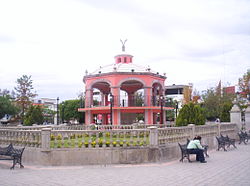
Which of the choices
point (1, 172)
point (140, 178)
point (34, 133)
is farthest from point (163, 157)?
point (1, 172)

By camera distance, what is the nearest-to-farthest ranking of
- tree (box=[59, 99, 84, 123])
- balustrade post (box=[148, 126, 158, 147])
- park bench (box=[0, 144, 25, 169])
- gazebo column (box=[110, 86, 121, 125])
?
park bench (box=[0, 144, 25, 169]), balustrade post (box=[148, 126, 158, 147]), gazebo column (box=[110, 86, 121, 125]), tree (box=[59, 99, 84, 123])

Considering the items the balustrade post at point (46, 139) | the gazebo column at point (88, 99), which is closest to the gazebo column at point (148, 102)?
the gazebo column at point (88, 99)

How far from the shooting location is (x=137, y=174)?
9742mm

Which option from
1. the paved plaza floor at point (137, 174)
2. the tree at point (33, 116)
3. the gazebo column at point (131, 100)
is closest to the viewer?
the paved plaza floor at point (137, 174)

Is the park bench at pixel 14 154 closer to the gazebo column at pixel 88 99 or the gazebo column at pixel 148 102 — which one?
the gazebo column at pixel 88 99

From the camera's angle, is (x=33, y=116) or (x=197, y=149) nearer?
(x=197, y=149)

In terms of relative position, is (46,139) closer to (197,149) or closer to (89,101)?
(197,149)

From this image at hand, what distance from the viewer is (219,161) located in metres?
12.5

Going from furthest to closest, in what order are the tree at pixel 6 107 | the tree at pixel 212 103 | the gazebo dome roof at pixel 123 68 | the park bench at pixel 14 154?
the tree at pixel 6 107
the tree at pixel 212 103
the gazebo dome roof at pixel 123 68
the park bench at pixel 14 154

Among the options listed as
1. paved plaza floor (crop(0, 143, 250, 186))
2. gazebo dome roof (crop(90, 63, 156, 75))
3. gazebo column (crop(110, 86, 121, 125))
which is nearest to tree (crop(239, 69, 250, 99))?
gazebo dome roof (crop(90, 63, 156, 75))

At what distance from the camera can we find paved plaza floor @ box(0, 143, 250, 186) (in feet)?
27.8

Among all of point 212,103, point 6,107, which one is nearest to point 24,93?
point 6,107

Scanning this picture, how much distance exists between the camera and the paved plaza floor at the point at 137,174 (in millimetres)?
8469

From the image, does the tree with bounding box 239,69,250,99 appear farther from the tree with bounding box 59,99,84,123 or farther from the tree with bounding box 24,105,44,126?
the tree with bounding box 59,99,84,123
